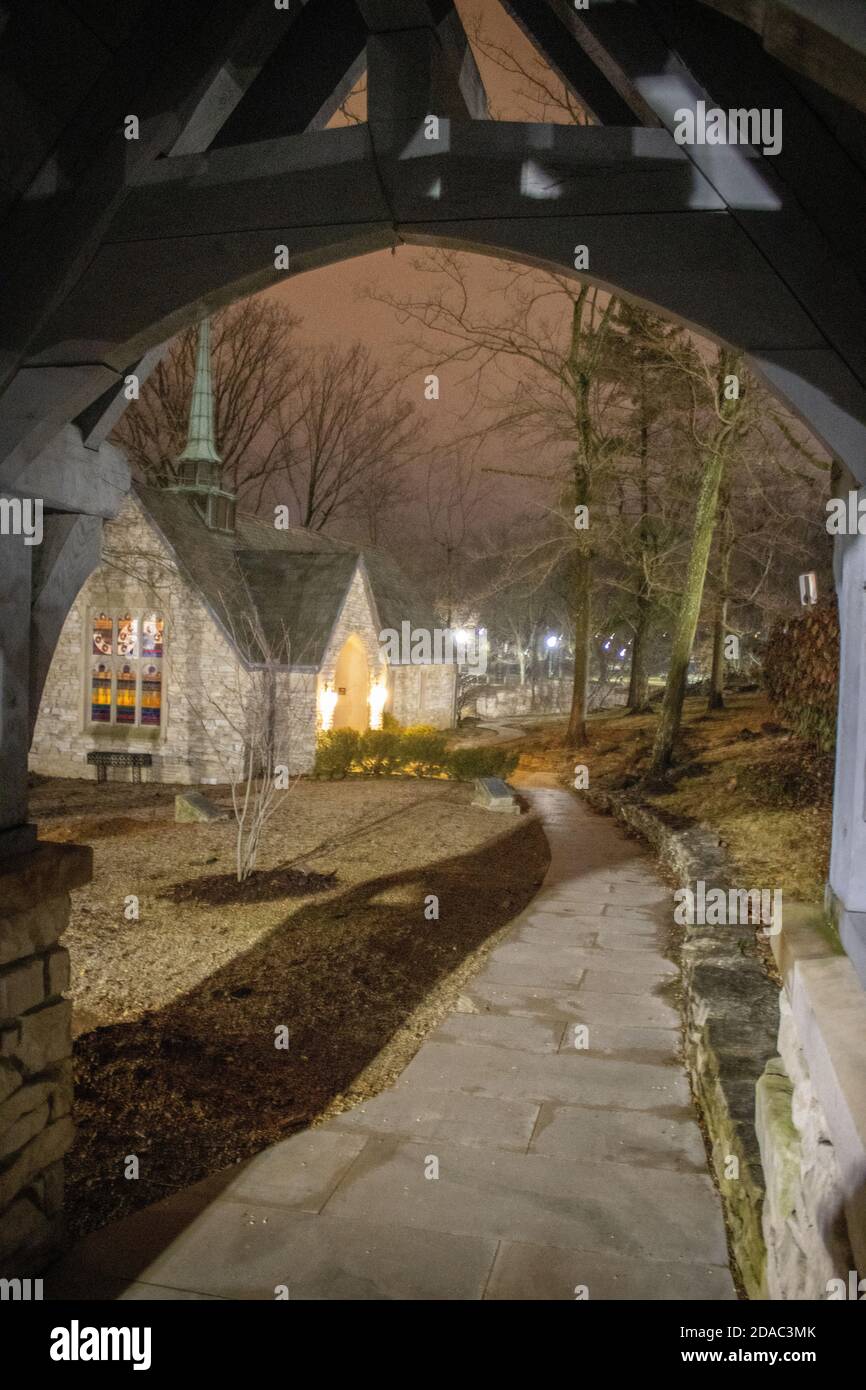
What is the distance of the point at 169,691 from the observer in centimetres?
1816

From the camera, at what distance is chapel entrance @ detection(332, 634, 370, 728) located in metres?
22.2

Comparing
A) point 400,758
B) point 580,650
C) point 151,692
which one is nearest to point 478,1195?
point 400,758

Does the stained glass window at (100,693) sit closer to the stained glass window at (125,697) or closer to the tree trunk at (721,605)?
the stained glass window at (125,697)

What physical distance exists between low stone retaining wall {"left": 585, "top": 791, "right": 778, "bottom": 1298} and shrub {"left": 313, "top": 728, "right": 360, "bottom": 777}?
10.9 m

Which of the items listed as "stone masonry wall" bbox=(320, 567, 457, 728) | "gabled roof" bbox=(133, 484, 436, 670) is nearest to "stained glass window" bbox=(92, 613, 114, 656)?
"gabled roof" bbox=(133, 484, 436, 670)

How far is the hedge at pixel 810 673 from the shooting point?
965cm

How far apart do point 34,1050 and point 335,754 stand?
14440mm

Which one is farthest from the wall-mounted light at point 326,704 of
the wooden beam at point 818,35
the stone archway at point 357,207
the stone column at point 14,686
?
the wooden beam at point 818,35

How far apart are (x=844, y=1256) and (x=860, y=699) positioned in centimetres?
152

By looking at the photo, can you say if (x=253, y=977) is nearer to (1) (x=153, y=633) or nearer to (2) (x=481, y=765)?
(2) (x=481, y=765)

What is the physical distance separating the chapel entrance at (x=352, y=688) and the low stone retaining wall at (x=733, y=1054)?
15.4m

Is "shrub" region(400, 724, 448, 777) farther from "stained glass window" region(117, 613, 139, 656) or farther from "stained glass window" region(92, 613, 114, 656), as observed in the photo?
"stained glass window" region(92, 613, 114, 656)

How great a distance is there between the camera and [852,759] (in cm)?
279

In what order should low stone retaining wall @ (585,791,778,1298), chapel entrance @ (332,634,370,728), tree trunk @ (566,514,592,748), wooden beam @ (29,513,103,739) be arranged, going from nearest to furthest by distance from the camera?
low stone retaining wall @ (585,791,778,1298)
wooden beam @ (29,513,103,739)
tree trunk @ (566,514,592,748)
chapel entrance @ (332,634,370,728)
